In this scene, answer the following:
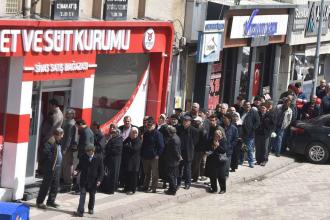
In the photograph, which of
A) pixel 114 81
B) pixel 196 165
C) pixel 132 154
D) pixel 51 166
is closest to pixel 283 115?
pixel 196 165

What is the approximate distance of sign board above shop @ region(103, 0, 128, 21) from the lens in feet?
72.6

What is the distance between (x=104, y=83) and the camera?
77.0 ft

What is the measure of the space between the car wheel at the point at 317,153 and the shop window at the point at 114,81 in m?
5.49

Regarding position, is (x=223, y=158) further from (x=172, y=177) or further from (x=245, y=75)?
(x=245, y=75)

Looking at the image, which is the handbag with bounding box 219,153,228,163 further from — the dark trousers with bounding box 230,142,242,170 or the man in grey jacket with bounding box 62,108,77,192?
the man in grey jacket with bounding box 62,108,77,192

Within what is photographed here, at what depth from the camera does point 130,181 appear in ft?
70.2

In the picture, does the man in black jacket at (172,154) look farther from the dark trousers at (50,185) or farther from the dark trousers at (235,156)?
the dark trousers at (235,156)

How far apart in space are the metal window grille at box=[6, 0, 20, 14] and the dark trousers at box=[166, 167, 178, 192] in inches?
187

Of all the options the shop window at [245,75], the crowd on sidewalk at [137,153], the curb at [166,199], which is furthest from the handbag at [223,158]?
the shop window at [245,75]

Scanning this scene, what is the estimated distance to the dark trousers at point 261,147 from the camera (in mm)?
25828

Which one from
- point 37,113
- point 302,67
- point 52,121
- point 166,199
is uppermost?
point 302,67

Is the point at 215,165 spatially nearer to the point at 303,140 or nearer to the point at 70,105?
the point at 70,105

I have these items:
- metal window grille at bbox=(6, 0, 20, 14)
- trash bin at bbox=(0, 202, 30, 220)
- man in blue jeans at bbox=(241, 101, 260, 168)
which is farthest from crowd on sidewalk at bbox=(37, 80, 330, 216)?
trash bin at bbox=(0, 202, 30, 220)

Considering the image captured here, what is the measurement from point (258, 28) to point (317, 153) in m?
5.00
